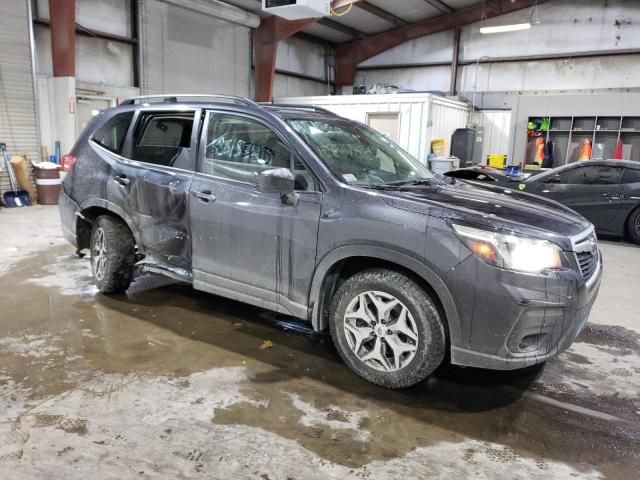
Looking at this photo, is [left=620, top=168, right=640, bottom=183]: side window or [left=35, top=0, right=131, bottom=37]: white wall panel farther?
[left=35, top=0, right=131, bottom=37]: white wall panel

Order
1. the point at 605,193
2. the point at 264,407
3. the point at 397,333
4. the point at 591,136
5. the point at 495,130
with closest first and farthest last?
the point at 264,407 → the point at 397,333 → the point at 605,193 → the point at 591,136 → the point at 495,130

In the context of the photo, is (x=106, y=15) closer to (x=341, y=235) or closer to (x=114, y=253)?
(x=114, y=253)

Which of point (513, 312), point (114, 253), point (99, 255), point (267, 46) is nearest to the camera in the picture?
point (513, 312)

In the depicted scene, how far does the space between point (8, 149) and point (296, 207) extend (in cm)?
932

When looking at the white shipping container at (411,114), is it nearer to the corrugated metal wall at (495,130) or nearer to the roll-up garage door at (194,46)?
the corrugated metal wall at (495,130)

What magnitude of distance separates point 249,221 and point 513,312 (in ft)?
5.54

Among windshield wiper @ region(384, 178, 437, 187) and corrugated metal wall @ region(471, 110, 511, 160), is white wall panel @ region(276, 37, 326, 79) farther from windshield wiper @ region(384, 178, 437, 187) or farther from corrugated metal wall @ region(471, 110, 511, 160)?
windshield wiper @ region(384, 178, 437, 187)

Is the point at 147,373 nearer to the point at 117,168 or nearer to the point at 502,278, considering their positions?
the point at 117,168

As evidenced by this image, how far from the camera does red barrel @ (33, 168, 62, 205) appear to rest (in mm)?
9938

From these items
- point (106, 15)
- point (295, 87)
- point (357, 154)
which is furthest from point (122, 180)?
point (295, 87)

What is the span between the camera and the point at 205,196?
3.43 meters

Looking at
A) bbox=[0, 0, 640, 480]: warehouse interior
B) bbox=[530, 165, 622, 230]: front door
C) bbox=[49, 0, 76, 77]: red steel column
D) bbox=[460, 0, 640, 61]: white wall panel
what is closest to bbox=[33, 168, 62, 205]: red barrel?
bbox=[0, 0, 640, 480]: warehouse interior

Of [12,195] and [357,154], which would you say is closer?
[357,154]

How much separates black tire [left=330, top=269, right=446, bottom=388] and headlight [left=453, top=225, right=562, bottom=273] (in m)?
0.40
